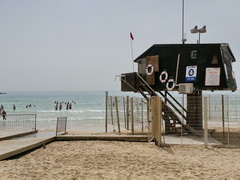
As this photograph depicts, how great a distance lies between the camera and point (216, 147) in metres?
13.1

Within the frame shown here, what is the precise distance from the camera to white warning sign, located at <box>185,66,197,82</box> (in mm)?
18166

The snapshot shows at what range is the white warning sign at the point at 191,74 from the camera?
18.2 m

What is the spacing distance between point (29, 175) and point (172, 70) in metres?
13.4

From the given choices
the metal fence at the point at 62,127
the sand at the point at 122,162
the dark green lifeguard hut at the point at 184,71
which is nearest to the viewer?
the sand at the point at 122,162

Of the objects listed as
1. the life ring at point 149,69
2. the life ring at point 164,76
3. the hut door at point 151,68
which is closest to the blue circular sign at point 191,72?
the life ring at point 164,76

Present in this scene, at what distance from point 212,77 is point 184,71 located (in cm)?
189

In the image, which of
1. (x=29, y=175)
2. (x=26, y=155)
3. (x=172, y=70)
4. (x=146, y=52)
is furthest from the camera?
(x=146, y=52)

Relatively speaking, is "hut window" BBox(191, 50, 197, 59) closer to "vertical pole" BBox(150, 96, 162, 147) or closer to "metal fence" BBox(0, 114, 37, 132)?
"vertical pole" BBox(150, 96, 162, 147)

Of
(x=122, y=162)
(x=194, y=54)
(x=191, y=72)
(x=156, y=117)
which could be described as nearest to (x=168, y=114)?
(x=191, y=72)

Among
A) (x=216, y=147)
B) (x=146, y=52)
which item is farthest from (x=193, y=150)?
(x=146, y=52)

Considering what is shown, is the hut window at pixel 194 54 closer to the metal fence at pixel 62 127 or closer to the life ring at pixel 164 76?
the life ring at pixel 164 76

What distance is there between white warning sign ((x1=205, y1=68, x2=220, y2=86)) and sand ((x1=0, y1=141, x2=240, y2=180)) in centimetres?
591

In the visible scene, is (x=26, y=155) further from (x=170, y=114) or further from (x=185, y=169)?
→ (x=170, y=114)

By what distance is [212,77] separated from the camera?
58.0 feet
